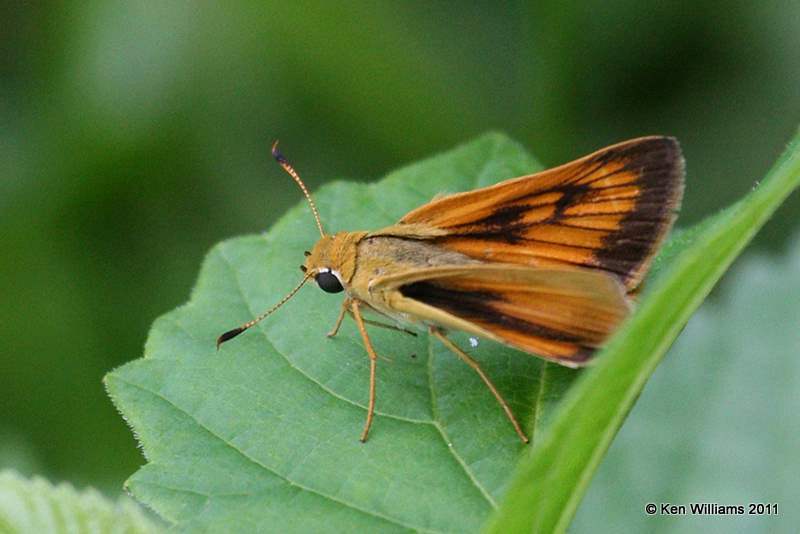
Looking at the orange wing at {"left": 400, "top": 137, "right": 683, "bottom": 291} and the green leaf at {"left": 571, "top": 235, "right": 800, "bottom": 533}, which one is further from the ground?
the orange wing at {"left": 400, "top": 137, "right": 683, "bottom": 291}

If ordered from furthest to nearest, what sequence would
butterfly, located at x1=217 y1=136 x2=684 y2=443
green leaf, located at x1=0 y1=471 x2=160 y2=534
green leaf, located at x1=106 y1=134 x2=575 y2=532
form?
butterfly, located at x1=217 y1=136 x2=684 y2=443 < green leaf, located at x1=106 y1=134 x2=575 y2=532 < green leaf, located at x1=0 y1=471 x2=160 y2=534

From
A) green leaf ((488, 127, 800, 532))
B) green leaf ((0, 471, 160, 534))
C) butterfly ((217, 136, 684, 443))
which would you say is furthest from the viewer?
butterfly ((217, 136, 684, 443))

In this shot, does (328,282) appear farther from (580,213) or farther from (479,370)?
(580,213)

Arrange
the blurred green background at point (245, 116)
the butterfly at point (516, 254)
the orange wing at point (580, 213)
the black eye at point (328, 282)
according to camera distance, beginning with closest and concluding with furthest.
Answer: the butterfly at point (516, 254)
the orange wing at point (580, 213)
the black eye at point (328, 282)
the blurred green background at point (245, 116)

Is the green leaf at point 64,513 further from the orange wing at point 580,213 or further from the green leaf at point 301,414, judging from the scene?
the orange wing at point 580,213

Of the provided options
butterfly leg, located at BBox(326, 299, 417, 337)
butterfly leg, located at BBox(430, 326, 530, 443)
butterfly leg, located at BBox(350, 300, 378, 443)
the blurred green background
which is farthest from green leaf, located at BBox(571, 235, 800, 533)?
the blurred green background

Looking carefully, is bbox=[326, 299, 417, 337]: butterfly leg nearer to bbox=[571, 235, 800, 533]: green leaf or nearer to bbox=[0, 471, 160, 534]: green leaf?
bbox=[571, 235, 800, 533]: green leaf

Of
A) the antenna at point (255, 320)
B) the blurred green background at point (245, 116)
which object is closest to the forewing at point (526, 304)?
the antenna at point (255, 320)
